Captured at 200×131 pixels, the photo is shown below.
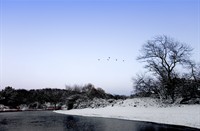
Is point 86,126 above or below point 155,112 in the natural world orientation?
below

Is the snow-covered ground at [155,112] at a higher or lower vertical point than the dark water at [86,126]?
higher

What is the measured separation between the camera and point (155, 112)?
35531 millimetres

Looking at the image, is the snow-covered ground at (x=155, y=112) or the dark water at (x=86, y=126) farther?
the snow-covered ground at (x=155, y=112)

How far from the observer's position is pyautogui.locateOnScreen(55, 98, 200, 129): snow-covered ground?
28.3 meters

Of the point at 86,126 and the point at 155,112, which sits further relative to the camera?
the point at 155,112

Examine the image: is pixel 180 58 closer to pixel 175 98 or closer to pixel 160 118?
pixel 175 98

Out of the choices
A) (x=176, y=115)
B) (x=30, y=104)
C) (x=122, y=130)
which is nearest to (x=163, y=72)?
(x=176, y=115)

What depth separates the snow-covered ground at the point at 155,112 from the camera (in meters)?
28.3

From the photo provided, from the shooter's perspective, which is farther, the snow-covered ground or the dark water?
the snow-covered ground

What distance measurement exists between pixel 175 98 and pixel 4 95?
5115cm

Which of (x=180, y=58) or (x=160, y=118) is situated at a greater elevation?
(x=180, y=58)

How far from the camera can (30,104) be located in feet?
260

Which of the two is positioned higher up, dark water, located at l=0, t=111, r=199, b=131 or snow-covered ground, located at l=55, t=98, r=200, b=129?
snow-covered ground, located at l=55, t=98, r=200, b=129

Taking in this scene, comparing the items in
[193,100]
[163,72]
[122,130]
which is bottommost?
[122,130]
